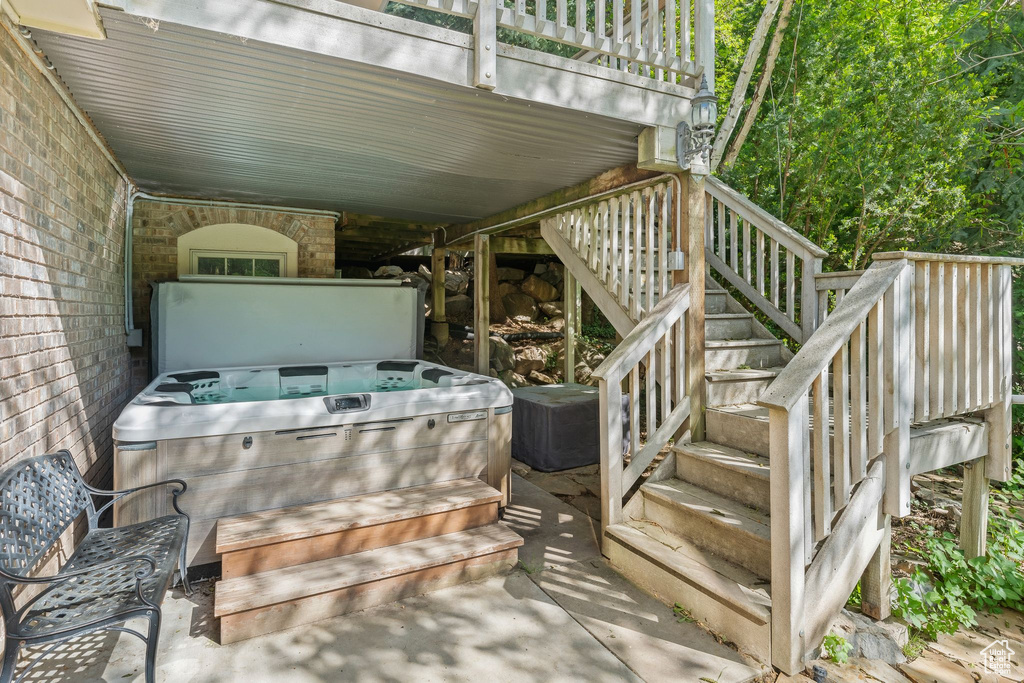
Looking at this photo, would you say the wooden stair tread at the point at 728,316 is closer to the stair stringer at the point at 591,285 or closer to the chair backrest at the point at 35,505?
the stair stringer at the point at 591,285

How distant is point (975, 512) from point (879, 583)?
122 cm

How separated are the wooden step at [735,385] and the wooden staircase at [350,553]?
1570mm

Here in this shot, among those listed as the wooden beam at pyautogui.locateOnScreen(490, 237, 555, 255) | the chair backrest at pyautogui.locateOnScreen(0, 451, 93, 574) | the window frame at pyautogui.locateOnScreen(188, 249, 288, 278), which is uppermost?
the wooden beam at pyautogui.locateOnScreen(490, 237, 555, 255)

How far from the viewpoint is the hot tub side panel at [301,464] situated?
8.19 feet

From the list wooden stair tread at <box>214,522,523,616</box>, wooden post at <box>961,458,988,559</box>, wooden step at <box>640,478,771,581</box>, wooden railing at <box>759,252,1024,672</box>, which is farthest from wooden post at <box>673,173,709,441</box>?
wooden post at <box>961,458,988,559</box>

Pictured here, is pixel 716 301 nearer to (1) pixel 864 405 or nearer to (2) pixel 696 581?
(1) pixel 864 405

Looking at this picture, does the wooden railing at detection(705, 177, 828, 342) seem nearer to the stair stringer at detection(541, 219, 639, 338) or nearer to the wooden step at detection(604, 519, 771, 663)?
the stair stringer at detection(541, 219, 639, 338)

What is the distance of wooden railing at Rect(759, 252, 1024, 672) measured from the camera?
77.5 inches

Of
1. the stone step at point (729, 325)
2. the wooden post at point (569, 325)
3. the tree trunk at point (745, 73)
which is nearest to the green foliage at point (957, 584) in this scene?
the stone step at point (729, 325)

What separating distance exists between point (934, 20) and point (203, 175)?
288 inches

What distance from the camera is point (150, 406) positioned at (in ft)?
8.38

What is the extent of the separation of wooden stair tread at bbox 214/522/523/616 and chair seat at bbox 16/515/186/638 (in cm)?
30

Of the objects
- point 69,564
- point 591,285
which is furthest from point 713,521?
point 69,564

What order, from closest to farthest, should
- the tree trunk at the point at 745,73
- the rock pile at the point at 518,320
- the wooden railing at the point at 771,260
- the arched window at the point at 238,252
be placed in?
the wooden railing at the point at 771,260, the arched window at the point at 238,252, the tree trunk at the point at 745,73, the rock pile at the point at 518,320
